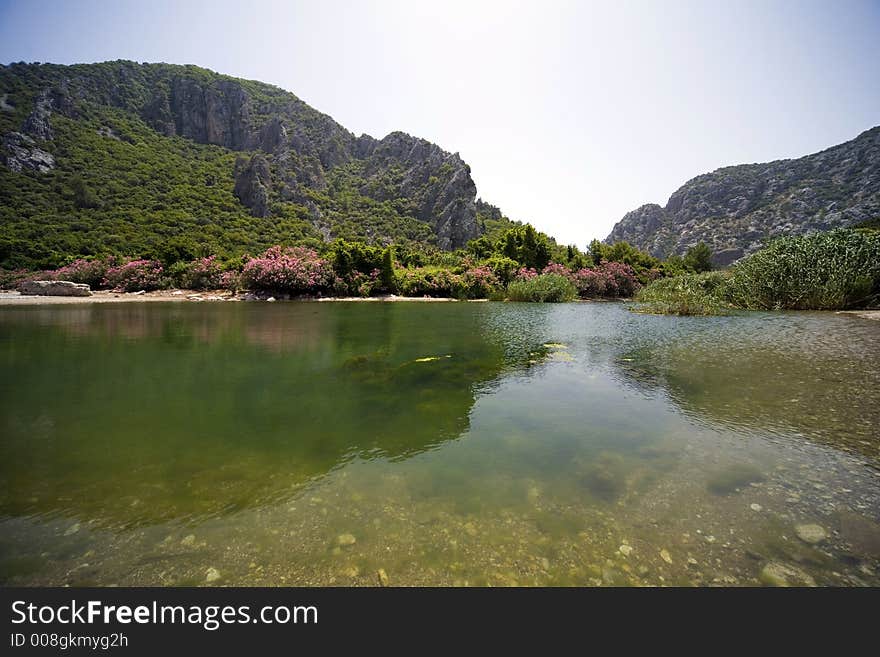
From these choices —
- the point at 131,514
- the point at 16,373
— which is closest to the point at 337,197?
the point at 16,373

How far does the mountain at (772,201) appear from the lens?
103 m

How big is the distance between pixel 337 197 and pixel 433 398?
123 m

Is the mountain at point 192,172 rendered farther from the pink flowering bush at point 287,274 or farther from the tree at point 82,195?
the pink flowering bush at point 287,274

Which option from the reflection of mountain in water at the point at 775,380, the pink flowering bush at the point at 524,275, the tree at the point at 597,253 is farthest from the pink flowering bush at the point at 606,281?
the reflection of mountain in water at the point at 775,380

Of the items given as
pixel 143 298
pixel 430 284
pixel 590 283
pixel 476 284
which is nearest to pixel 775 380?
pixel 476 284

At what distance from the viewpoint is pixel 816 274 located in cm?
3034

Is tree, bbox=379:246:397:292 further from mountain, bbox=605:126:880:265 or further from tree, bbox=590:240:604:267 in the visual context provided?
mountain, bbox=605:126:880:265

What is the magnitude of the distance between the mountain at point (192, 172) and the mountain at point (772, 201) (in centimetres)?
8932

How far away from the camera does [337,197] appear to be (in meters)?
118

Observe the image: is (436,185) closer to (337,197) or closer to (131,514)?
(337,197)

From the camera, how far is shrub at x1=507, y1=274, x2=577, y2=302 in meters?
43.2

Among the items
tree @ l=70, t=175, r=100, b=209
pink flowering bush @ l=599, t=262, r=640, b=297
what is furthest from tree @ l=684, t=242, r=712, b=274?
tree @ l=70, t=175, r=100, b=209

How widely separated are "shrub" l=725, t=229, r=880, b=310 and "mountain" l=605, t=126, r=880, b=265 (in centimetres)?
7288
